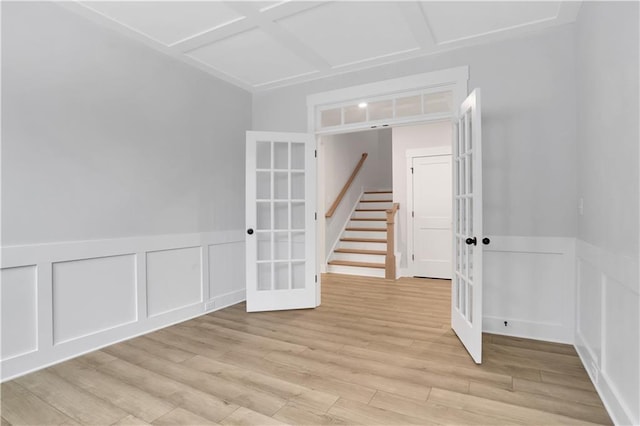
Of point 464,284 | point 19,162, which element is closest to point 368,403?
point 464,284

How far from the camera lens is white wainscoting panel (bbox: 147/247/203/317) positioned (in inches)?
117

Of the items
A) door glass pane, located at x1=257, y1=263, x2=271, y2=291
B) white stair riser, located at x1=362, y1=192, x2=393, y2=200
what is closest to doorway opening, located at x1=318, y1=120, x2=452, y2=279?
white stair riser, located at x1=362, y1=192, x2=393, y2=200

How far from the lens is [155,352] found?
8.20ft

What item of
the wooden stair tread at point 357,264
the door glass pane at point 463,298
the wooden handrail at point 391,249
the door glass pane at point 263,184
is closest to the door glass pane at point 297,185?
the door glass pane at point 263,184

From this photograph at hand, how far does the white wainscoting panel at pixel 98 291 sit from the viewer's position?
2.14 m

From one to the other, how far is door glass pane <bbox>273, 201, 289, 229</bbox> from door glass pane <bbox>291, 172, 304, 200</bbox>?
0.16 metres

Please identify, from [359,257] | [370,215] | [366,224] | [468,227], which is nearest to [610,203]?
[468,227]

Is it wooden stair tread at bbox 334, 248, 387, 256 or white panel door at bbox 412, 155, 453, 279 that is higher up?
white panel door at bbox 412, 155, 453, 279

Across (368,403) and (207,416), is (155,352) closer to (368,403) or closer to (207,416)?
(207,416)

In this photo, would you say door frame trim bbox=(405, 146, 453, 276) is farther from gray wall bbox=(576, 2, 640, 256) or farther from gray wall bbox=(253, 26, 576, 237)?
gray wall bbox=(576, 2, 640, 256)

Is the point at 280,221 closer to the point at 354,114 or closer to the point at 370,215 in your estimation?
the point at 354,114

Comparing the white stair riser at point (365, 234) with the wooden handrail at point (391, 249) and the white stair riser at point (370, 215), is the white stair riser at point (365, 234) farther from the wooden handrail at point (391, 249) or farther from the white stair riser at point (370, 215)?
the wooden handrail at point (391, 249)

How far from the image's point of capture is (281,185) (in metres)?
3.79

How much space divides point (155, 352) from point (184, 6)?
254 cm
